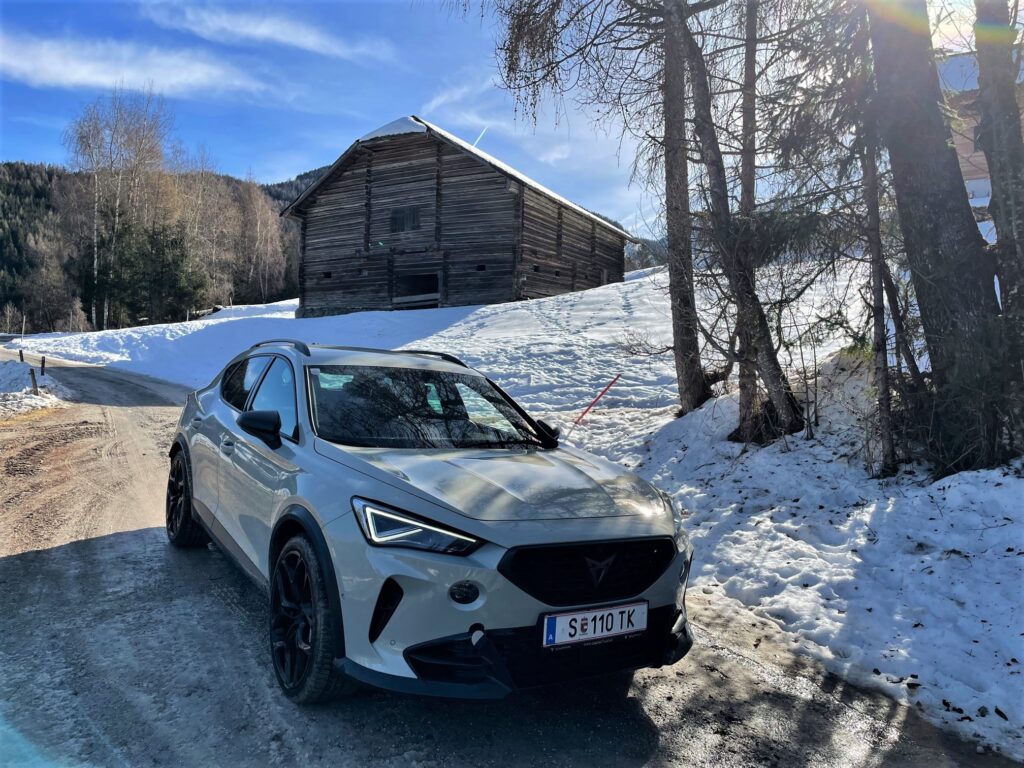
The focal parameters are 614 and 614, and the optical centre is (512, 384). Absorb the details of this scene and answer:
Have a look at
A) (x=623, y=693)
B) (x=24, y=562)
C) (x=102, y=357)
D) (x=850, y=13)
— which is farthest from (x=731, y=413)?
(x=102, y=357)

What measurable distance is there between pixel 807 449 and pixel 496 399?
3.81 m

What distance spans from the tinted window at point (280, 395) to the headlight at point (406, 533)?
0.98 meters

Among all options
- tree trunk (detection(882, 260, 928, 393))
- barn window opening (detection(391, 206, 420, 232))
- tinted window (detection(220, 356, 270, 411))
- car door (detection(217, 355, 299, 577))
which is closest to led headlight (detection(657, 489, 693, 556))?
car door (detection(217, 355, 299, 577))

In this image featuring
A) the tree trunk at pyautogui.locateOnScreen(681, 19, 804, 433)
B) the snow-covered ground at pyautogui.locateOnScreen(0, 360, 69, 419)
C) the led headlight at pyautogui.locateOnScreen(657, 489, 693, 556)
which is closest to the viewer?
the led headlight at pyautogui.locateOnScreen(657, 489, 693, 556)

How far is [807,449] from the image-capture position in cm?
641

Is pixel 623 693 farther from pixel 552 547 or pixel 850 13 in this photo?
pixel 850 13

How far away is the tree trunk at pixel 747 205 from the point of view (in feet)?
20.9

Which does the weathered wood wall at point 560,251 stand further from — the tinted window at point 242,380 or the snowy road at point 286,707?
the snowy road at point 286,707

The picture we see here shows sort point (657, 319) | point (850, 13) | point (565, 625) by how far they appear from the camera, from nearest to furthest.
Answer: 1. point (565, 625)
2. point (850, 13)
3. point (657, 319)

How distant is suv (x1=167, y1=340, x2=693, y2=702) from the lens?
241cm

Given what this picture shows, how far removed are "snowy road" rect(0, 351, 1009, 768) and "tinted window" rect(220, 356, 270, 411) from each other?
49.3 inches

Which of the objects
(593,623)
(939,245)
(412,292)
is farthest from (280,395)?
(412,292)

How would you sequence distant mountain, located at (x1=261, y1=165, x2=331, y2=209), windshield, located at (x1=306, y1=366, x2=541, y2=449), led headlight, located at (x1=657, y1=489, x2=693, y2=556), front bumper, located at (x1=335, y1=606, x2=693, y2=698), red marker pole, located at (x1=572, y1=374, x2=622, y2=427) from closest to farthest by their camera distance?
1. front bumper, located at (x1=335, y1=606, x2=693, y2=698)
2. led headlight, located at (x1=657, y1=489, x2=693, y2=556)
3. windshield, located at (x1=306, y1=366, x2=541, y2=449)
4. red marker pole, located at (x1=572, y1=374, x2=622, y2=427)
5. distant mountain, located at (x1=261, y1=165, x2=331, y2=209)

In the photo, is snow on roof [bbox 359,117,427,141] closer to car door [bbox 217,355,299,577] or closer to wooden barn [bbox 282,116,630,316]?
wooden barn [bbox 282,116,630,316]
